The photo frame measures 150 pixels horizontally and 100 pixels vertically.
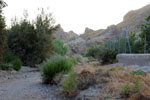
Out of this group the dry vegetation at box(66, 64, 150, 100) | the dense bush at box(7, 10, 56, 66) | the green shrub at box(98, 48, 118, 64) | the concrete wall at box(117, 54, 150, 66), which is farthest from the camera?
the dense bush at box(7, 10, 56, 66)

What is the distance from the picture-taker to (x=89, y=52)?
3294 centimetres

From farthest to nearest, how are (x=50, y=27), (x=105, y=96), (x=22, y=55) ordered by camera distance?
1. (x=50, y=27)
2. (x=22, y=55)
3. (x=105, y=96)

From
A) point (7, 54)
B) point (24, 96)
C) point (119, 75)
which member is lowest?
point (24, 96)

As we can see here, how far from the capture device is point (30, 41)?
17.0 metres

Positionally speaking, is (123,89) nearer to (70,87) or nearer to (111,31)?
(70,87)

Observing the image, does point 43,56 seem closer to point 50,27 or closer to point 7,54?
point 50,27

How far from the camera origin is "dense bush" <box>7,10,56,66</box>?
16603mm

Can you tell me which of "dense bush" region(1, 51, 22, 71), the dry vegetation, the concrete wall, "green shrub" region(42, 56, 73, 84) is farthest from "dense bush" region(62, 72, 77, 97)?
"dense bush" region(1, 51, 22, 71)

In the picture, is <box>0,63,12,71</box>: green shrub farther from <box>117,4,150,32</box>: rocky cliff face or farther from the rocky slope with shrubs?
<box>117,4,150,32</box>: rocky cliff face

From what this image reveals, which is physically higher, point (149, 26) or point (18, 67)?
point (149, 26)

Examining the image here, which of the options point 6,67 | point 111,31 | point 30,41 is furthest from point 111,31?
point 6,67

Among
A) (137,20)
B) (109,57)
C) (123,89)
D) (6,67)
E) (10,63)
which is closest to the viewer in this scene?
(123,89)

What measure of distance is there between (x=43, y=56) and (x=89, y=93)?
12.3 meters

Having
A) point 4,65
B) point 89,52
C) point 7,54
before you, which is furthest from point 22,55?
point 89,52
